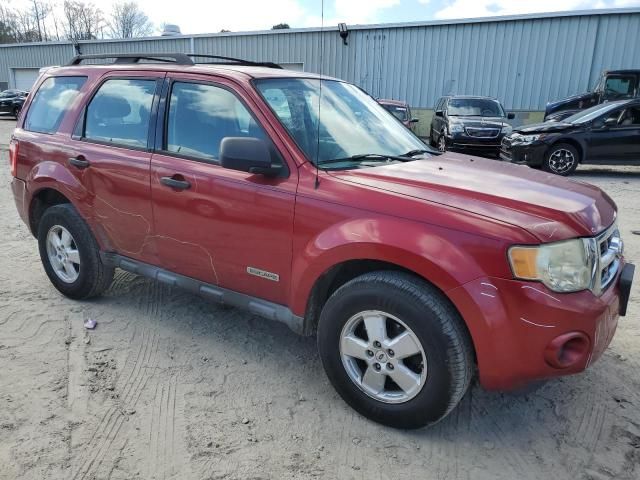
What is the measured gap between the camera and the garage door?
3412 centimetres

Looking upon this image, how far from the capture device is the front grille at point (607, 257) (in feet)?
7.72

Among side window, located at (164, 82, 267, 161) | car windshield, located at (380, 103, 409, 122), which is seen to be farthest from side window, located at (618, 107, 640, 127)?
side window, located at (164, 82, 267, 161)

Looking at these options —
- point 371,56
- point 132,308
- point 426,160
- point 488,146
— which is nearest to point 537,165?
point 488,146

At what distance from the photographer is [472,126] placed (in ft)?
40.6

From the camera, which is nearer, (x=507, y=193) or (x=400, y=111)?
(x=507, y=193)

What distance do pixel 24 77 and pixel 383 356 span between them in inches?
1579

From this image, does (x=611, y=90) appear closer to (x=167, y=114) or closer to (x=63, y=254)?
(x=167, y=114)

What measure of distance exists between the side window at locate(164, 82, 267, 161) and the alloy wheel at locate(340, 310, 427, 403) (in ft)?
4.22

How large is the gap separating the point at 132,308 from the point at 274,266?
1.76m

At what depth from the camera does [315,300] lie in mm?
2855

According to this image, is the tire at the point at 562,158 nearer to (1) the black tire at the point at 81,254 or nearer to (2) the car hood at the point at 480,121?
(2) the car hood at the point at 480,121

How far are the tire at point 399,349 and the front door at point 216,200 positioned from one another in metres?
0.46

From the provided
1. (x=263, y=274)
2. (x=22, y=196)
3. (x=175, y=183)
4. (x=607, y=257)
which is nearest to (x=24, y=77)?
(x=22, y=196)

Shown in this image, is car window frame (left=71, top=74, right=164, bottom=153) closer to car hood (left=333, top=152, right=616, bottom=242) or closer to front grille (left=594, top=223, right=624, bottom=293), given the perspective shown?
car hood (left=333, top=152, right=616, bottom=242)
